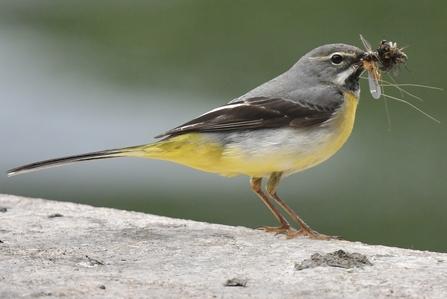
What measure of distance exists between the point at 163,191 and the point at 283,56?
15.0 ft

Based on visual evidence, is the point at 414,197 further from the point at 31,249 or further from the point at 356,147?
the point at 31,249

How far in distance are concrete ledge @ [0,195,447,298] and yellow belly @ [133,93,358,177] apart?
61 centimetres

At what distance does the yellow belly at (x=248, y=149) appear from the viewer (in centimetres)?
743

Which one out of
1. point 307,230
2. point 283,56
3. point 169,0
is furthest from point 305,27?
point 307,230

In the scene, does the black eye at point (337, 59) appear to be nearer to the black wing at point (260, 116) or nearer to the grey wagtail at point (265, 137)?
the grey wagtail at point (265, 137)

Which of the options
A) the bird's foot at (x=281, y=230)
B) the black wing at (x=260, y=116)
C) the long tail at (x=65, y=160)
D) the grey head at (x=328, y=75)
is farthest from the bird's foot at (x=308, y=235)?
the long tail at (x=65, y=160)

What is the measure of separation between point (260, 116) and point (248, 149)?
0.35 meters

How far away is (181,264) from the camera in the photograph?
19.5 ft

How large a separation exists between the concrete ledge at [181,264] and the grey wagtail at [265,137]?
0.60 m

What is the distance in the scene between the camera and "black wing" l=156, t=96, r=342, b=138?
751 cm

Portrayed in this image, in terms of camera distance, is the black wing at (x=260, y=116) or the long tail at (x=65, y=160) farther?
the black wing at (x=260, y=116)

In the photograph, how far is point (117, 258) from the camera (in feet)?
20.1

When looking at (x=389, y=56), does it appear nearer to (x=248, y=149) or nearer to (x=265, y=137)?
(x=265, y=137)

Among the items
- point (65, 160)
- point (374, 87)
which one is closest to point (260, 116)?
point (374, 87)
